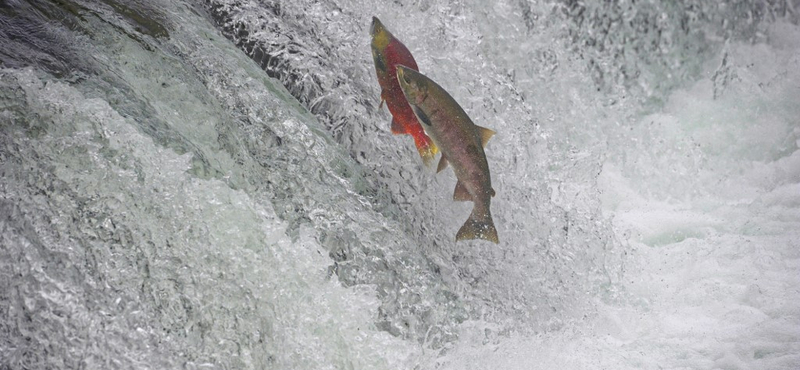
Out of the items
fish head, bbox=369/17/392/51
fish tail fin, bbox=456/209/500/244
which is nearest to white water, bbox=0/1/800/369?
fish tail fin, bbox=456/209/500/244

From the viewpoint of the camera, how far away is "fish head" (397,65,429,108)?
1092mm

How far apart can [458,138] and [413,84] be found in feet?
0.45

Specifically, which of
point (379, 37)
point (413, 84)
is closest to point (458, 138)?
point (413, 84)

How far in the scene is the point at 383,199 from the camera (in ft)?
4.75

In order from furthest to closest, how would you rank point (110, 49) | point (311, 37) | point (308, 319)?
1. point (311, 37)
2. point (110, 49)
3. point (308, 319)

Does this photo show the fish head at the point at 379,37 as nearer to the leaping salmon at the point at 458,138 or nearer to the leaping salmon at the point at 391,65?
the leaping salmon at the point at 391,65

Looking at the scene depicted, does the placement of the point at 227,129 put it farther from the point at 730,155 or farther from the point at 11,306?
the point at 730,155

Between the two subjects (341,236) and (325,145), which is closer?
(341,236)

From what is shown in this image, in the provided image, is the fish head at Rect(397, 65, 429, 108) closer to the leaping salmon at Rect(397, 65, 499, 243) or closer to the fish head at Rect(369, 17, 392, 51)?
the leaping salmon at Rect(397, 65, 499, 243)

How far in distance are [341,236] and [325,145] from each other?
0.23 metres

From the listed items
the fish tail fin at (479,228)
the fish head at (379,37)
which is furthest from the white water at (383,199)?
the fish head at (379,37)

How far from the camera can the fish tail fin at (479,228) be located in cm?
129

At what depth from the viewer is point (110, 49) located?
133cm

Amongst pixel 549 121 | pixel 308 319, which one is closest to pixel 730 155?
pixel 549 121
